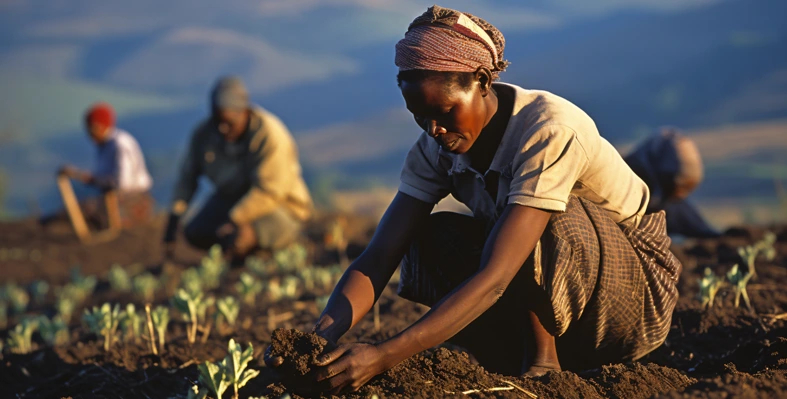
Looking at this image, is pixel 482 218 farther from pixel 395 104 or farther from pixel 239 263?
pixel 395 104

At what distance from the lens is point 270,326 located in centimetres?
448

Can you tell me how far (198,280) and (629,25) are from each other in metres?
43.5

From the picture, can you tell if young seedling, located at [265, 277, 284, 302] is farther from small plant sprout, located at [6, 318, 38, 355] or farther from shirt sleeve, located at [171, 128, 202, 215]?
shirt sleeve, located at [171, 128, 202, 215]

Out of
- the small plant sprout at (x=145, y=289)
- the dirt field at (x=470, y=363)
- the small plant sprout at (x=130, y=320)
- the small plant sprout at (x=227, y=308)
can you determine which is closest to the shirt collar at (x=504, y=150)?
the dirt field at (x=470, y=363)

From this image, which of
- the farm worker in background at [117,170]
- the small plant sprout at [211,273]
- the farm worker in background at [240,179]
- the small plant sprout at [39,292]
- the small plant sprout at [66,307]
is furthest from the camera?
the farm worker in background at [117,170]

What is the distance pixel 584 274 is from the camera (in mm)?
3023

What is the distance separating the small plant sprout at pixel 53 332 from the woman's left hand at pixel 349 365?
103 inches

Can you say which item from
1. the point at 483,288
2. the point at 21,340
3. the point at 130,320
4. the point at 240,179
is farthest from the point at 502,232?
the point at 240,179

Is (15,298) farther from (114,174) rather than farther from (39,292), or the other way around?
(114,174)

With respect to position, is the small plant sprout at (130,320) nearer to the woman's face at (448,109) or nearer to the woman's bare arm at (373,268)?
the woman's bare arm at (373,268)

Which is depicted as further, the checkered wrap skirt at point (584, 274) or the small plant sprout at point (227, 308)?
the small plant sprout at point (227, 308)

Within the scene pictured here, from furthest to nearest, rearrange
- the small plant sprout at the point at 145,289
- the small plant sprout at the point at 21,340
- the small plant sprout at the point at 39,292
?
the small plant sprout at the point at 39,292
the small plant sprout at the point at 145,289
the small plant sprout at the point at 21,340

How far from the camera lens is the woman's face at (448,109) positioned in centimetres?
284

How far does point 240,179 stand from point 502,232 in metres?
5.69
